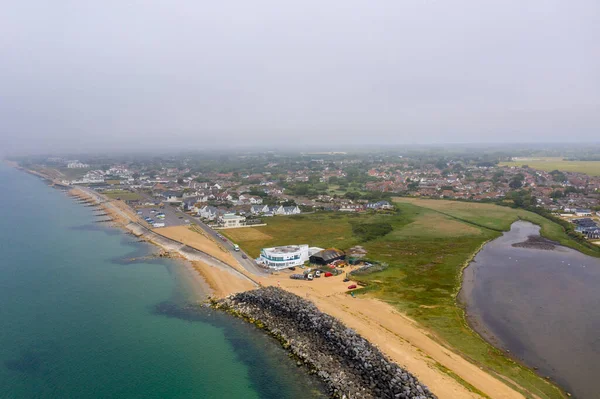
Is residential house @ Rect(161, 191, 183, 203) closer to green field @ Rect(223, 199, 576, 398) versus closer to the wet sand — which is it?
green field @ Rect(223, 199, 576, 398)

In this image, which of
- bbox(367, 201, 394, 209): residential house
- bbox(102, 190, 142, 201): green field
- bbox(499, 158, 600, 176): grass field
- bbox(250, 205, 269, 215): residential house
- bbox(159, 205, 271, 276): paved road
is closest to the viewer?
bbox(159, 205, 271, 276): paved road

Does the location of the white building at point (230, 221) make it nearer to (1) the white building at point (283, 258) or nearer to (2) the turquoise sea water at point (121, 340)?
(2) the turquoise sea water at point (121, 340)

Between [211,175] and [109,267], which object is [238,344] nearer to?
[109,267]

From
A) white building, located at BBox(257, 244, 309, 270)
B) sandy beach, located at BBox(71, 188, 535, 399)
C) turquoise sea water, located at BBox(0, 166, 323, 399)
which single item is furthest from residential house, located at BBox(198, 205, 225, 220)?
white building, located at BBox(257, 244, 309, 270)

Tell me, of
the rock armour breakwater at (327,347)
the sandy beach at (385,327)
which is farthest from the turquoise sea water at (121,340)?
the sandy beach at (385,327)

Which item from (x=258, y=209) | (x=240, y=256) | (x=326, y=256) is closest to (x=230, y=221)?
(x=258, y=209)

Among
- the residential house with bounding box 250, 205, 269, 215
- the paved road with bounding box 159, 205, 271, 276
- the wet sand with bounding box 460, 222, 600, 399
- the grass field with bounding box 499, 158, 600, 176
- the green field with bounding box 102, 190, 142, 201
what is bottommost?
the wet sand with bounding box 460, 222, 600, 399
